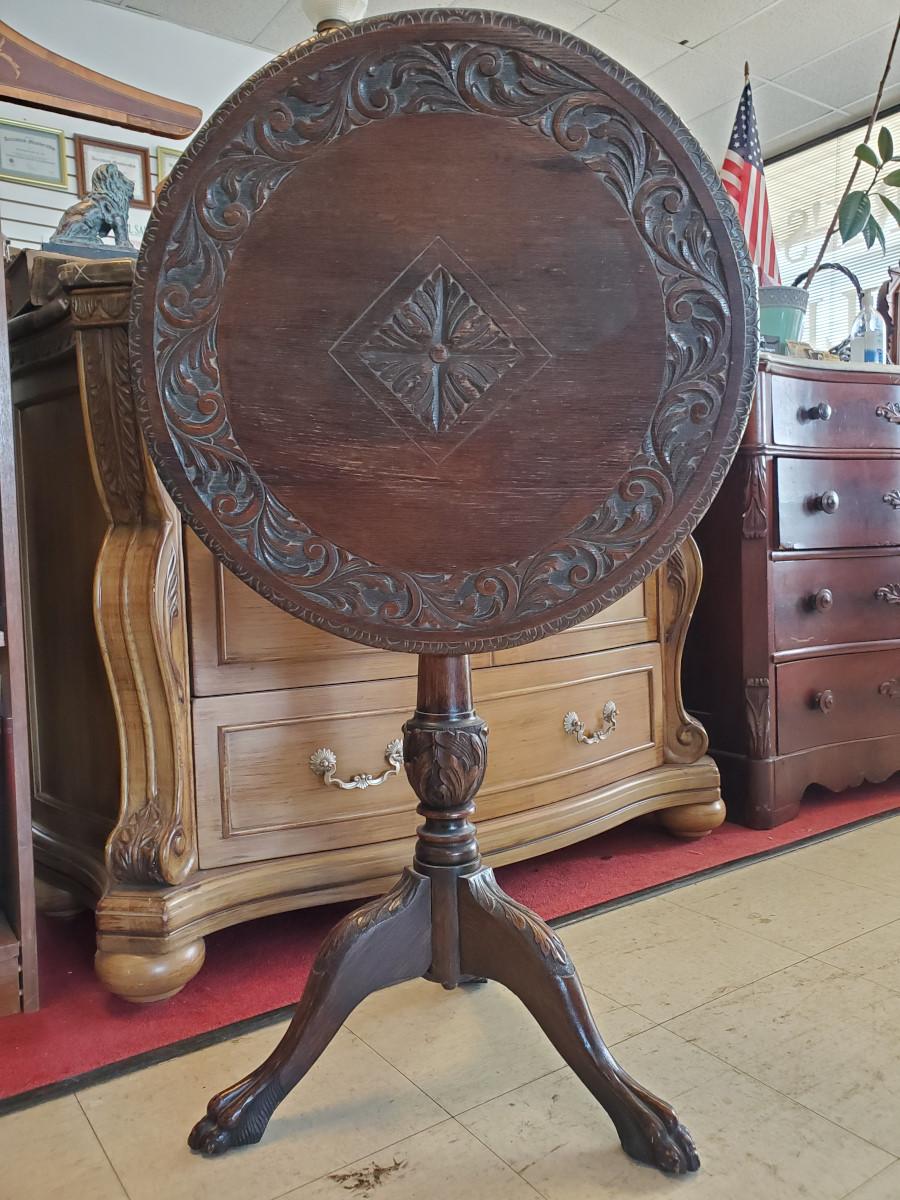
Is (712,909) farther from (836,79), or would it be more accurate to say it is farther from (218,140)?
(836,79)

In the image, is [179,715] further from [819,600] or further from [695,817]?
[819,600]

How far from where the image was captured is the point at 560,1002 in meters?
0.96

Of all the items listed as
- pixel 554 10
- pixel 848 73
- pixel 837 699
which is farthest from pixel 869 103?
pixel 837 699

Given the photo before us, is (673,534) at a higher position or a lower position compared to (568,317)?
lower

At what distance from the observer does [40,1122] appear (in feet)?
3.35

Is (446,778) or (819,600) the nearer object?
(446,778)

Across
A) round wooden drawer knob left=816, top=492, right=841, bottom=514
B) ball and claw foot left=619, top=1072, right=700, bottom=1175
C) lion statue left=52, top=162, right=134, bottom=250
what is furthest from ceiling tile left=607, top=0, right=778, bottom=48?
ball and claw foot left=619, top=1072, right=700, bottom=1175

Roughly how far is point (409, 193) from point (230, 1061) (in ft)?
3.33

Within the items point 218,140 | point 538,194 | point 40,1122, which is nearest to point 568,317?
point 538,194

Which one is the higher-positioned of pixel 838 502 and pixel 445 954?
pixel 838 502

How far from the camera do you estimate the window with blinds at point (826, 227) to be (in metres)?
4.46

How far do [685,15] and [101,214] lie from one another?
12.0ft

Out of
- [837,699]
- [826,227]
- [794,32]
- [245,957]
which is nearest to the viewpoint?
[245,957]

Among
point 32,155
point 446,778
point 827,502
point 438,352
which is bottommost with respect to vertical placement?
point 446,778
